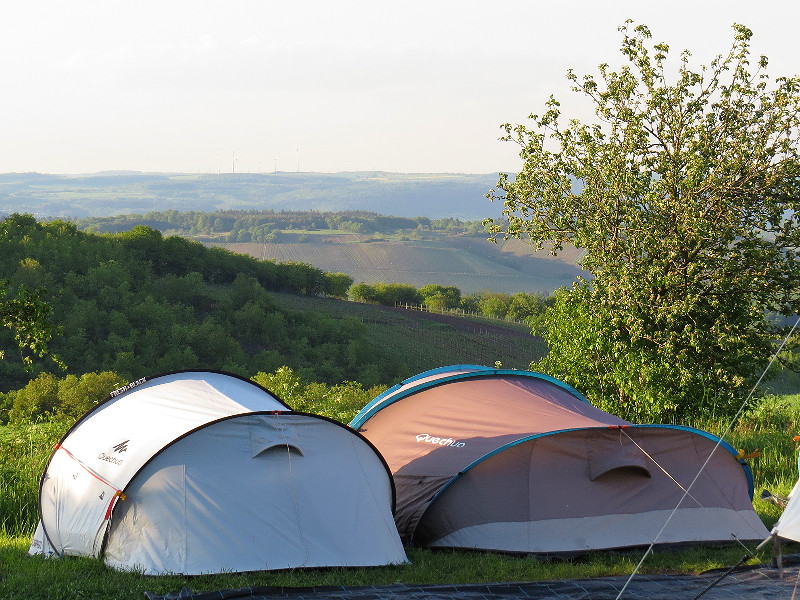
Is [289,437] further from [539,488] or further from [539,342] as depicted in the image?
[539,342]

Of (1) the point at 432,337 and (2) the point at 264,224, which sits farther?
(2) the point at 264,224

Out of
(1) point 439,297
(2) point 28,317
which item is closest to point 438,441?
(2) point 28,317

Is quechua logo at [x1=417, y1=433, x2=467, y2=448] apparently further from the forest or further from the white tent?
the forest

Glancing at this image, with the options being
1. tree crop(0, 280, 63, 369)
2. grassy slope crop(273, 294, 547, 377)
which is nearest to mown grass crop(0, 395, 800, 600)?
tree crop(0, 280, 63, 369)

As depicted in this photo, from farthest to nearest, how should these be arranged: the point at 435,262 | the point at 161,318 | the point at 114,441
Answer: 1. the point at 435,262
2. the point at 161,318
3. the point at 114,441

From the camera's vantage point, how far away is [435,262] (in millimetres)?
137875

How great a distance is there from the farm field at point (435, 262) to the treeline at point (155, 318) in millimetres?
38992

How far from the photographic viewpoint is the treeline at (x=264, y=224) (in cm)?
15438

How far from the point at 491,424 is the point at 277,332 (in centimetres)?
6112

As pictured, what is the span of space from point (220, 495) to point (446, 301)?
93.4m

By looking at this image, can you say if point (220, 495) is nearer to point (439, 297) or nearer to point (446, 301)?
point (439, 297)

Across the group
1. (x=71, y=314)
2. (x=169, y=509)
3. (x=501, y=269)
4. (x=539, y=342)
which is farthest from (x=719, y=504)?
(x=501, y=269)

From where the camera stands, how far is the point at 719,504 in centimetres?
818

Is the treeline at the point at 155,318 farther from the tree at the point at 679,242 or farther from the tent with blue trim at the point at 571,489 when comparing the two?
the tent with blue trim at the point at 571,489
